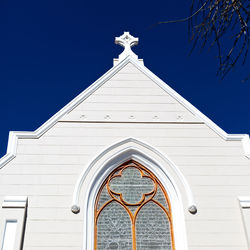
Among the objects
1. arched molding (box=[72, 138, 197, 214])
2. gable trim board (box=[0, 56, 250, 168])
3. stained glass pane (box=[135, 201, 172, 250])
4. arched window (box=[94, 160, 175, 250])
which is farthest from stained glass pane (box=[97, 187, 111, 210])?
gable trim board (box=[0, 56, 250, 168])

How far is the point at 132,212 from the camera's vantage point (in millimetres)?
8398

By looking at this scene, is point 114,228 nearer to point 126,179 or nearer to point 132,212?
point 132,212

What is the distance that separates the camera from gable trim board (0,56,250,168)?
9.05 meters

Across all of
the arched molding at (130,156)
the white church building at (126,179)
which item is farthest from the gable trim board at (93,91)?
the arched molding at (130,156)

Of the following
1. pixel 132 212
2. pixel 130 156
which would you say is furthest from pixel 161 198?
pixel 130 156

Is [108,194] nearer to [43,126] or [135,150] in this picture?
[135,150]

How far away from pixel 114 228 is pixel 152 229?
2.80ft

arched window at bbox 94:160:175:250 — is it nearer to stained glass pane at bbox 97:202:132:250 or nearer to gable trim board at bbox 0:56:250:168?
stained glass pane at bbox 97:202:132:250

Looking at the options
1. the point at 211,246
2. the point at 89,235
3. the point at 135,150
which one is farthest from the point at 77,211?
the point at 211,246

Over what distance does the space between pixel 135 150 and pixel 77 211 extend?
214 cm

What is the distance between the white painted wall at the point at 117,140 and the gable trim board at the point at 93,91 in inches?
4.1

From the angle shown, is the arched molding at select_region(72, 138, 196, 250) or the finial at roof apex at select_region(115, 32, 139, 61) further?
the finial at roof apex at select_region(115, 32, 139, 61)

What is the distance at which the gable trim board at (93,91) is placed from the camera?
905 cm

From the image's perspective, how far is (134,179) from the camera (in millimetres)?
8953
